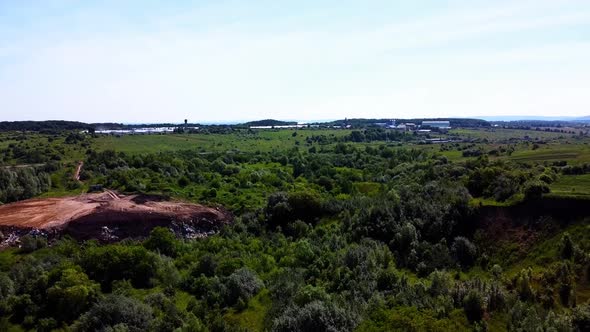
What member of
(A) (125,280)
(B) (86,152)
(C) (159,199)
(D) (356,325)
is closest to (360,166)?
(C) (159,199)

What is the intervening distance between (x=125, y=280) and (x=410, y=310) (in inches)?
830

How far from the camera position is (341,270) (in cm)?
3325

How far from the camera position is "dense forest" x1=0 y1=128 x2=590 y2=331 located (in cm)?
2533

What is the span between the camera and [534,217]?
122ft

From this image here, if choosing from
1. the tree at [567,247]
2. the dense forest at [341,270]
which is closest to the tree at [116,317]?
the dense forest at [341,270]

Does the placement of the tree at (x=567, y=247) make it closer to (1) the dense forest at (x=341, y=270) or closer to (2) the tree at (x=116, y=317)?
(1) the dense forest at (x=341, y=270)

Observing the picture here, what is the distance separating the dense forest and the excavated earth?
7.84ft

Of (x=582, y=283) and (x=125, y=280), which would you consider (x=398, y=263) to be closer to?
(x=582, y=283)

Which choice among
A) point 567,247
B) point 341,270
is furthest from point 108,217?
point 567,247

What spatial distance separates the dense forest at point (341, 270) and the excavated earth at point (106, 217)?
2389 millimetres

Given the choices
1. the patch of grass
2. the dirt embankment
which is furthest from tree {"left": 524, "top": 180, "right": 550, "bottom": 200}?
the patch of grass

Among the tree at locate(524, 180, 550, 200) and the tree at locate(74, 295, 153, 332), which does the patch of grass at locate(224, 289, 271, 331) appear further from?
the tree at locate(524, 180, 550, 200)

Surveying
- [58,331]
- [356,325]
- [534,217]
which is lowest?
[58,331]

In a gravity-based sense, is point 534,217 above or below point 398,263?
above
